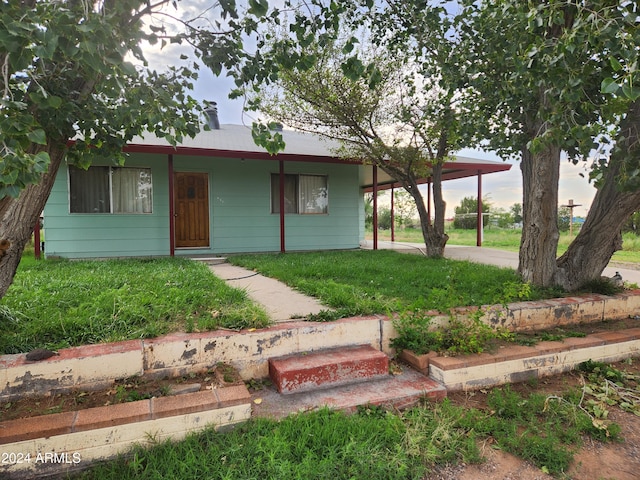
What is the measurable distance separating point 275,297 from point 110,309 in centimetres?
148

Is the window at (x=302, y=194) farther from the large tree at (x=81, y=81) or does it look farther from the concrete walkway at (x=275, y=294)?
the large tree at (x=81, y=81)

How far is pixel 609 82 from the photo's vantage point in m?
2.01

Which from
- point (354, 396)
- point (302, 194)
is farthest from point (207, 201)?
point (354, 396)

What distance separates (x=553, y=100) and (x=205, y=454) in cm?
316

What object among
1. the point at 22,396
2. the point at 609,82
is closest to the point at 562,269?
the point at 609,82

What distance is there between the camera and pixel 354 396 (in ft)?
8.00

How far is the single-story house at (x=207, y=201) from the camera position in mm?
7250

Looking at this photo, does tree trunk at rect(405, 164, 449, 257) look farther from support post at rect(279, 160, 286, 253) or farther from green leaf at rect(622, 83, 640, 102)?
green leaf at rect(622, 83, 640, 102)

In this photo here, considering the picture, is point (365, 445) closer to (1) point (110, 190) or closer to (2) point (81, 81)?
(2) point (81, 81)

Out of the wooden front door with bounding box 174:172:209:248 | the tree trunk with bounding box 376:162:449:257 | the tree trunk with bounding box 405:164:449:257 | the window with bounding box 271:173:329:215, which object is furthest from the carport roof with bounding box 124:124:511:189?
the tree trunk with bounding box 405:164:449:257

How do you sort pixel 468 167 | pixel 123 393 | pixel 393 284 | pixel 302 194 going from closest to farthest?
pixel 123 393
pixel 393 284
pixel 302 194
pixel 468 167

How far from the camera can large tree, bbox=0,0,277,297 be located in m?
1.41

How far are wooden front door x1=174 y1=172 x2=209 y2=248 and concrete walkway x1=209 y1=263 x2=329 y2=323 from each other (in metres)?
3.00

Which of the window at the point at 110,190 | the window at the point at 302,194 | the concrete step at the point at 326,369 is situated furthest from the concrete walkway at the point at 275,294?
the window at the point at 302,194
